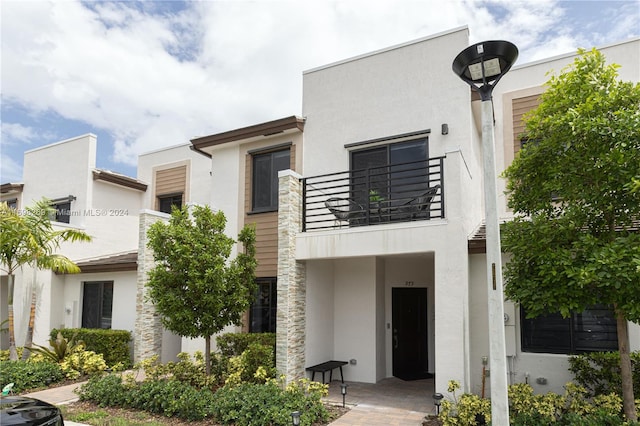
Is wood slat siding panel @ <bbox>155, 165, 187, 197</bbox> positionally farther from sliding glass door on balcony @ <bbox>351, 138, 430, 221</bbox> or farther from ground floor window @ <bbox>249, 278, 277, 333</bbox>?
sliding glass door on balcony @ <bbox>351, 138, 430, 221</bbox>

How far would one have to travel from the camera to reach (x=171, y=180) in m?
19.8

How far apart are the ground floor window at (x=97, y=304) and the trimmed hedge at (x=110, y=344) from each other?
4.48 feet

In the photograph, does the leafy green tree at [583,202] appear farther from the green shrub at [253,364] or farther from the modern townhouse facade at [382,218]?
the green shrub at [253,364]

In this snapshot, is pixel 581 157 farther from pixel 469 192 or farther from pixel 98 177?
pixel 98 177

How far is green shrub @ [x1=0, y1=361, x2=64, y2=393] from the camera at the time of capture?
11.8 meters

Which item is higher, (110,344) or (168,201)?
(168,201)

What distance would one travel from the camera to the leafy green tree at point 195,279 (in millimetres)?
9820

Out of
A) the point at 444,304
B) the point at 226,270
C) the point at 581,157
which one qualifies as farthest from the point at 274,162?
the point at 581,157

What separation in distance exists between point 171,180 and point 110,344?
8.07 m

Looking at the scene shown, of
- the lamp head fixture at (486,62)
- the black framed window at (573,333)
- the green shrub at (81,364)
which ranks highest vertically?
the lamp head fixture at (486,62)

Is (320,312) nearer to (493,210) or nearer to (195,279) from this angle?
(195,279)

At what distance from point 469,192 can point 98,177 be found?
47.6 feet

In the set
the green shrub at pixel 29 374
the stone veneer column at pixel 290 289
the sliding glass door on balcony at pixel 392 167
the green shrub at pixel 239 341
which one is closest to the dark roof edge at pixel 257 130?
the sliding glass door on balcony at pixel 392 167

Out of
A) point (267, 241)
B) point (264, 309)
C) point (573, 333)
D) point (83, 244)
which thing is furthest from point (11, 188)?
point (573, 333)
